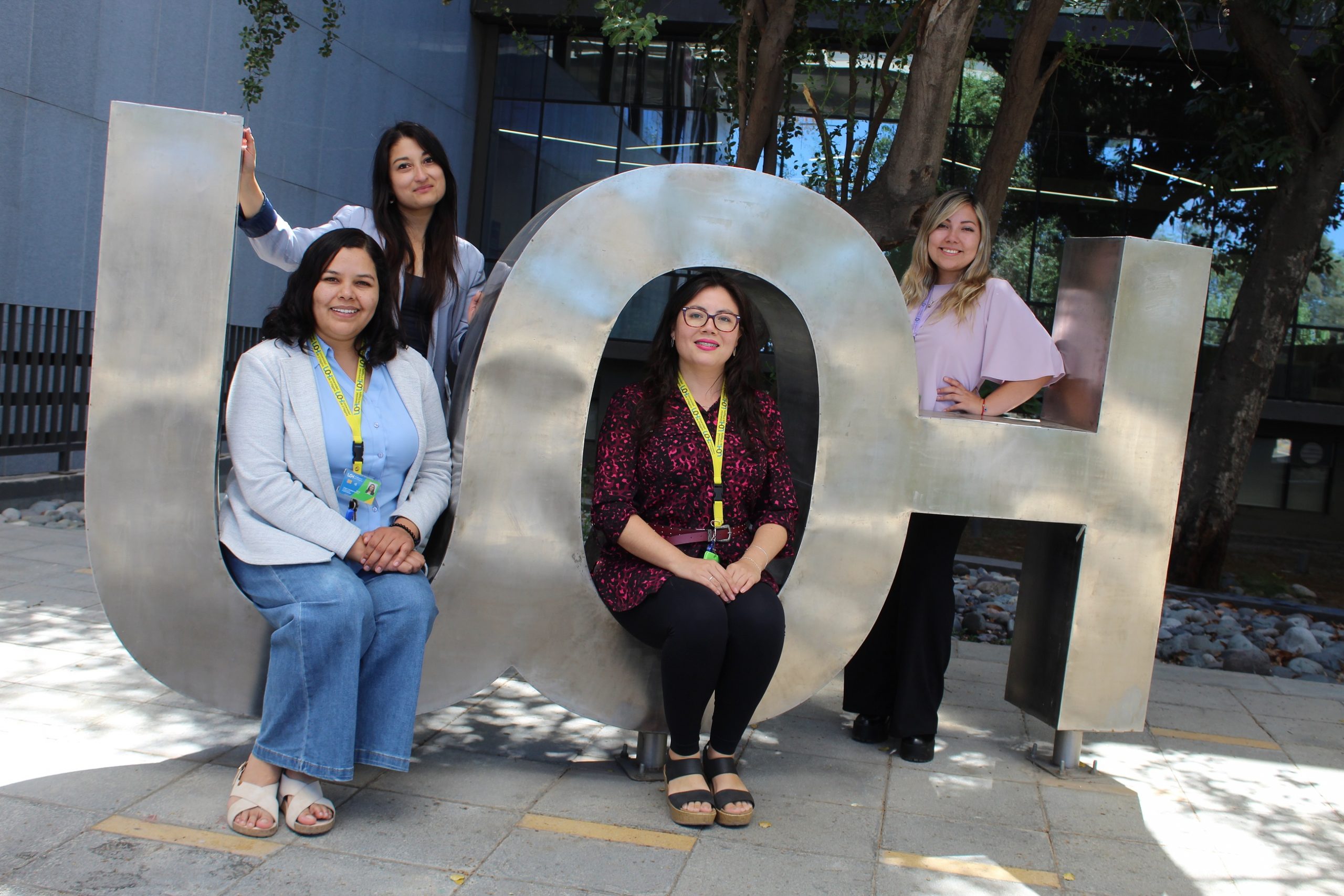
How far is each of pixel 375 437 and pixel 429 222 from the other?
3.07ft

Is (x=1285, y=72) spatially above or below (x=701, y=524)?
above

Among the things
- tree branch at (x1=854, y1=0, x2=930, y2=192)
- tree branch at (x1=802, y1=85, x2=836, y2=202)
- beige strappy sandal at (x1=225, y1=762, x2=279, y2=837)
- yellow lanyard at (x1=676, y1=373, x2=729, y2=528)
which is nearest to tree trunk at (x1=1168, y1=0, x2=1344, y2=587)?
tree branch at (x1=854, y1=0, x2=930, y2=192)

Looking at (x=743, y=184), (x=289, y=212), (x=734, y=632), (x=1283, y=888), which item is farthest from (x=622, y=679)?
(x=289, y=212)

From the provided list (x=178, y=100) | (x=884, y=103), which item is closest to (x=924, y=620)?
(x=884, y=103)

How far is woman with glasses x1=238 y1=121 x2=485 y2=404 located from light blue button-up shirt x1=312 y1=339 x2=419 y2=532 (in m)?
0.32

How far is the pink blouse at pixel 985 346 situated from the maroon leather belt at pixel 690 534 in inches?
35.5

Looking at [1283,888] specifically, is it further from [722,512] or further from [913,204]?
[913,204]

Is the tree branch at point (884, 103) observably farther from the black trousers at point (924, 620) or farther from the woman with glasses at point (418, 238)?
the woman with glasses at point (418, 238)

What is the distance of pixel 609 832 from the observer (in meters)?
3.13

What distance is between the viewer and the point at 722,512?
3.47 m

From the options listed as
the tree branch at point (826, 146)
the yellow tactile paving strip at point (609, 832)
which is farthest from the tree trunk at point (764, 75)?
the yellow tactile paving strip at point (609, 832)

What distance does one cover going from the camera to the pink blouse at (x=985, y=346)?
384 centimetres

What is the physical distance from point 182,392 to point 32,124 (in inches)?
301

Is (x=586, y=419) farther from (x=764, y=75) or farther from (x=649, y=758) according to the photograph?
(x=764, y=75)
